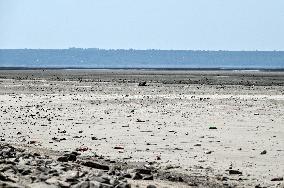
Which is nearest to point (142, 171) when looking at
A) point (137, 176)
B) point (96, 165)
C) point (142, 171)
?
point (142, 171)

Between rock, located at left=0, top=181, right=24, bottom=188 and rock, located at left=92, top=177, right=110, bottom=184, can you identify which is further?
rock, located at left=92, top=177, right=110, bottom=184

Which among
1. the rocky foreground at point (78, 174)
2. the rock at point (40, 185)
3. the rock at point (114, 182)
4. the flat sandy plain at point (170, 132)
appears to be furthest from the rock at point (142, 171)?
the rock at point (40, 185)

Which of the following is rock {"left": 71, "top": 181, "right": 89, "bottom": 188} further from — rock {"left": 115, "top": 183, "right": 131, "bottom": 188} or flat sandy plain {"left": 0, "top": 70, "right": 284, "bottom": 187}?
flat sandy plain {"left": 0, "top": 70, "right": 284, "bottom": 187}

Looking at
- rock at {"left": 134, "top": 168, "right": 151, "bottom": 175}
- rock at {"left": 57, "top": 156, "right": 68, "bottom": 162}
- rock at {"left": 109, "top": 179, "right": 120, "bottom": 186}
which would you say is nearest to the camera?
rock at {"left": 109, "top": 179, "right": 120, "bottom": 186}

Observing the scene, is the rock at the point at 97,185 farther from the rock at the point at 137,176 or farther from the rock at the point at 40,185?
the rock at the point at 137,176

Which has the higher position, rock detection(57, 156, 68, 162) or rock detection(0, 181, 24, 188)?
rock detection(0, 181, 24, 188)

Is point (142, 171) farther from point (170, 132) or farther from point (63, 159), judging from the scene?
point (170, 132)

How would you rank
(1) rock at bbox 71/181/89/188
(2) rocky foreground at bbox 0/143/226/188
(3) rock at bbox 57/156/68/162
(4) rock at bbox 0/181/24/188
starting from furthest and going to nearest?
(3) rock at bbox 57/156/68/162, (2) rocky foreground at bbox 0/143/226/188, (1) rock at bbox 71/181/89/188, (4) rock at bbox 0/181/24/188

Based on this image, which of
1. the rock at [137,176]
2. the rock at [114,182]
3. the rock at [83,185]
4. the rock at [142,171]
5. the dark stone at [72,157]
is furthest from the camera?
the dark stone at [72,157]

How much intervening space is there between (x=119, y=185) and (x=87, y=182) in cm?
49

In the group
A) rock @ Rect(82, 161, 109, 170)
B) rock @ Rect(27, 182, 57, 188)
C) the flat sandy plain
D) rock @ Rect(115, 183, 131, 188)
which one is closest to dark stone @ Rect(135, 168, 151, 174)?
rock @ Rect(82, 161, 109, 170)

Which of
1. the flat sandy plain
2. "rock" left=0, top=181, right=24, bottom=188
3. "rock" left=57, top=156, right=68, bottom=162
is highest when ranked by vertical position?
"rock" left=0, top=181, right=24, bottom=188

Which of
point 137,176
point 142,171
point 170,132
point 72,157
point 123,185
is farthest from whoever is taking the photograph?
point 170,132

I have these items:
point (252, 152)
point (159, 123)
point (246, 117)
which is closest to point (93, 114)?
point (159, 123)
